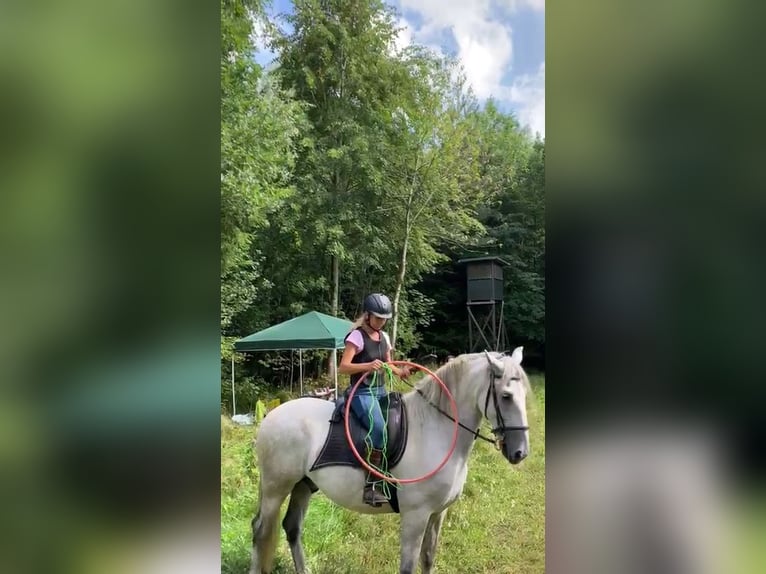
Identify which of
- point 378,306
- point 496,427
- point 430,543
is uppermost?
point 378,306

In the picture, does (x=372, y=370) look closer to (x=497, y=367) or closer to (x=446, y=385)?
(x=446, y=385)

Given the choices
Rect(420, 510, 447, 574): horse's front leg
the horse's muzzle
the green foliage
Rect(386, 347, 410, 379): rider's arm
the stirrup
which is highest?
the green foliage

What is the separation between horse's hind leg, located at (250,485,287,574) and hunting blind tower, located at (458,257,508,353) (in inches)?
47.7

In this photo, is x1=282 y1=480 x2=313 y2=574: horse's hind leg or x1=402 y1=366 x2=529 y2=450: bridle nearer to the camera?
x1=402 y1=366 x2=529 y2=450: bridle

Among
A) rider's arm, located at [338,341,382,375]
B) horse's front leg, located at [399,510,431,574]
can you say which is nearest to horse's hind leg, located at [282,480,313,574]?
horse's front leg, located at [399,510,431,574]

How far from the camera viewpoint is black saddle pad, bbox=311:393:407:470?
241 centimetres

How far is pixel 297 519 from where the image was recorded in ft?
8.29

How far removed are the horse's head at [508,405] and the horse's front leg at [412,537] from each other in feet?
1.62

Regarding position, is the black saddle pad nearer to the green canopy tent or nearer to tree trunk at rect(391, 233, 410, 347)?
the green canopy tent

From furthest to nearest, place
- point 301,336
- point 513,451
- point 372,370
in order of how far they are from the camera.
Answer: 1. point 301,336
2. point 372,370
3. point 513,451

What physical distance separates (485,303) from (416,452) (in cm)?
78

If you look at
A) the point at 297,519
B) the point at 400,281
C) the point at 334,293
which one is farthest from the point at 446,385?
the point at 297,519
